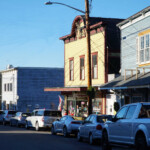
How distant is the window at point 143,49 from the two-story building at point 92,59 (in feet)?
16.6

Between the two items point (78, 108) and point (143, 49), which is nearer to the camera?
point (143, 49)

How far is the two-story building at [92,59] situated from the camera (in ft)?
111

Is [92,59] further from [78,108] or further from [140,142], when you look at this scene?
[140,142]

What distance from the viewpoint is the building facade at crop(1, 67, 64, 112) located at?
58.0 meters

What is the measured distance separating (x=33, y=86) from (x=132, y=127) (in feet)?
149

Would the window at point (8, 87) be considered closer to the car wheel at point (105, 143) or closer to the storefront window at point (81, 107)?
the storefront window at point (81, 107)

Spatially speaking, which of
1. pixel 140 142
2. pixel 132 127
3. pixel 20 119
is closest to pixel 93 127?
pixel 132 127

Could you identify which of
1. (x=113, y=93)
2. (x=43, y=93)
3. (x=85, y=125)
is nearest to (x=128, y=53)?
(x=113, y=93)

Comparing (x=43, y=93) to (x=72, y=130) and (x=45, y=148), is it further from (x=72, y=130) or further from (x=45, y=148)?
(x=45, y=148)

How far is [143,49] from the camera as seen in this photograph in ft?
91.6

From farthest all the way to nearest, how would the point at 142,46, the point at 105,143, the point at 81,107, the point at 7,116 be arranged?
the point at 7,116
the point at 81,107
the point at 142,46
the point at 105,143

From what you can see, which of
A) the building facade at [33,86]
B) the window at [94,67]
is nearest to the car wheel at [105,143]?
the window at [94,67]

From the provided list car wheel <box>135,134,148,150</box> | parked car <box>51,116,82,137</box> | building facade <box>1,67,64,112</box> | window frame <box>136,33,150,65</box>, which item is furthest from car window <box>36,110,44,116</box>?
building facade <box>1,67,64,112</box>

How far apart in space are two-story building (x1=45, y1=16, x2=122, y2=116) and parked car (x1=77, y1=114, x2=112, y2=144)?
474 inches
